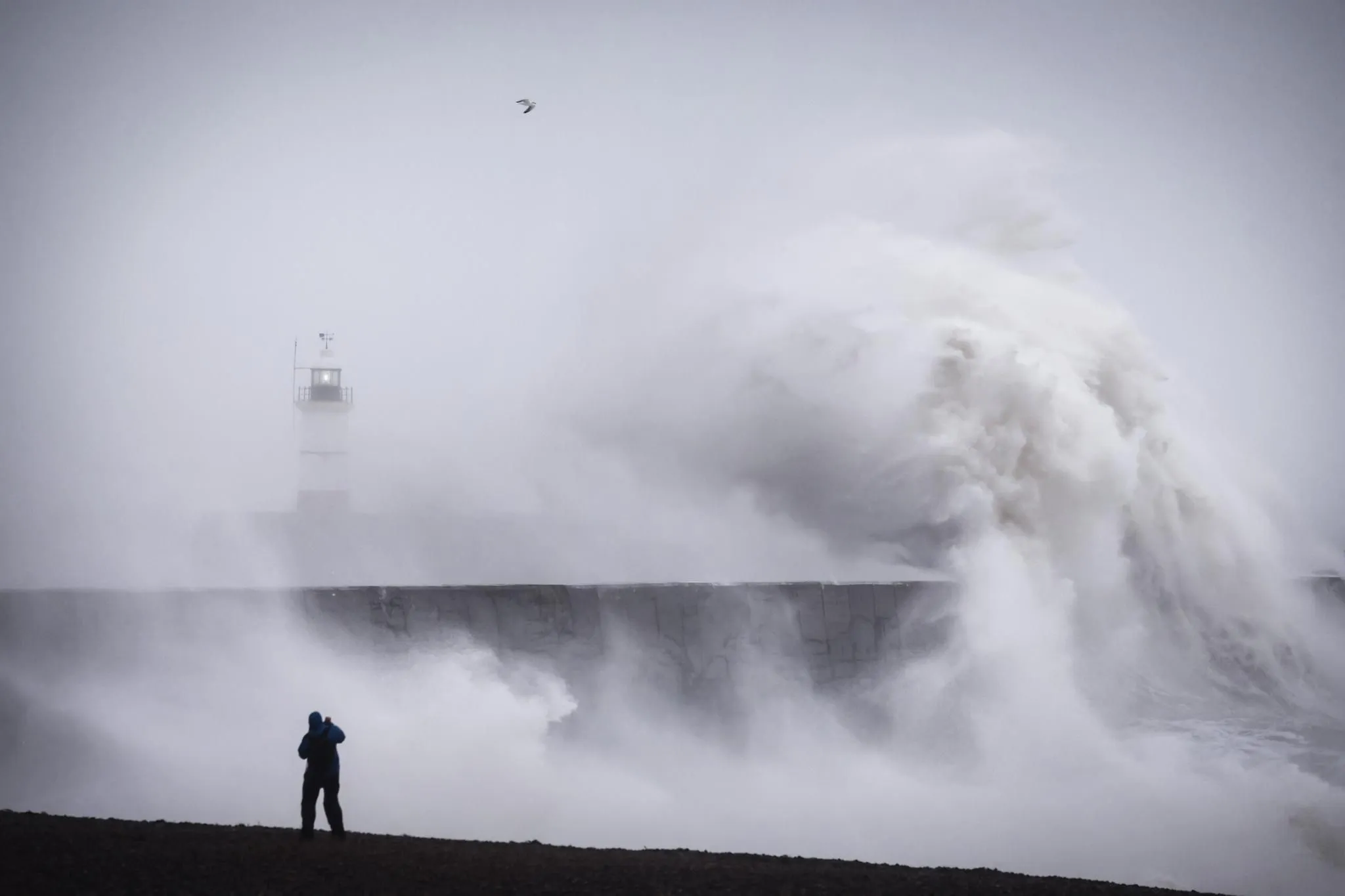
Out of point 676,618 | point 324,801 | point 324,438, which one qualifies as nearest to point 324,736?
point 324,801

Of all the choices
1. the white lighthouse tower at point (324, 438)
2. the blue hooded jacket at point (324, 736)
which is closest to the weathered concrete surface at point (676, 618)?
the blue hooded jacket at point (324, 736)

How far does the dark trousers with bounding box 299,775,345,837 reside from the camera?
6.53 meters

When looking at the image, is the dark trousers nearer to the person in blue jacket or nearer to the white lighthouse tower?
the person in blue jacket

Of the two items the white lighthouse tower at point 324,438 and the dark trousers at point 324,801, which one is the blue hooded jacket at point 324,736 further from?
the white lighthouse tower at point 324,438

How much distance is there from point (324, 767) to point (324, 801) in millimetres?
197

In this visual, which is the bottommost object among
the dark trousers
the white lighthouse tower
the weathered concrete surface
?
the dark trousers

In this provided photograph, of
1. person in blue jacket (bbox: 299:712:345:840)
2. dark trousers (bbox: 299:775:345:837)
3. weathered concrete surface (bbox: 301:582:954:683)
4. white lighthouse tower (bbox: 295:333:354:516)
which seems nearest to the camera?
dark trousers (bbox: 299:775:345:837)

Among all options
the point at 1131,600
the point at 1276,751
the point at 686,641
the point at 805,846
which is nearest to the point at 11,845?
the point at 805,846

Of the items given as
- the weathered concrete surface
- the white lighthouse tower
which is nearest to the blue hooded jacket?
the weathered concrete surface

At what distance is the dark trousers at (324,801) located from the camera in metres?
6.53

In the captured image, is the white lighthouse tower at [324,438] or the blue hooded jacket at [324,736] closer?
the blue hooded jacket at [324,736]

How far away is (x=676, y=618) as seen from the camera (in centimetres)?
1107

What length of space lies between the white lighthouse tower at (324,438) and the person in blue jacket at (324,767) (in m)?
23.5

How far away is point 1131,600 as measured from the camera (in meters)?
15.8
